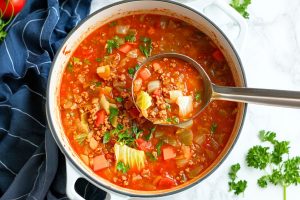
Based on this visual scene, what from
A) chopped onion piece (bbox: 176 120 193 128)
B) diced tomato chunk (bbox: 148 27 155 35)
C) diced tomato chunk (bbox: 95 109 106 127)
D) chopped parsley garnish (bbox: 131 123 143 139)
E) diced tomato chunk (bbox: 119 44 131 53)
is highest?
diced tomato chunk (bbox: 148 27 155 35)

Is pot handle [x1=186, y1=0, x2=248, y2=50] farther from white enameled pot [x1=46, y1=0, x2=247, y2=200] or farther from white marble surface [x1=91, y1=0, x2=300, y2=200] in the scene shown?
white marble surface [x1=91, y1=0, x2=300, y2=200]

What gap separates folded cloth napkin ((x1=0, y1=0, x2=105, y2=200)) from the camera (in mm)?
3660

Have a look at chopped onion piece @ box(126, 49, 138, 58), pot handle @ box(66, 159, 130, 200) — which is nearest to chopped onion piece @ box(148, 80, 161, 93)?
chopped onion piece @ box(126, 49, 138, 58)

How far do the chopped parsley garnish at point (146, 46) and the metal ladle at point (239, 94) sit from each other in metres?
0.09

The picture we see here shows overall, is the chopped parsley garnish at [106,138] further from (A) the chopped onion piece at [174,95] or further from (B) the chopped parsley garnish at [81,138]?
(A) the chopped onion piece at [174,95]

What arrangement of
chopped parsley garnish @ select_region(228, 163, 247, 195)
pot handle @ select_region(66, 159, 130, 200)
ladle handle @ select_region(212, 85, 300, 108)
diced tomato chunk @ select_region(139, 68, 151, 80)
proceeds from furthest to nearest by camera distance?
1. chopped parsley garnish @ select_region(228, 163, 247, 195)
2. diced tomato chunk @ select_region(139, 68, 151, 80)
3. pot handle @ select_region(66, 159, 130, 200)
4. ladle handle @ select_region(212, 85, 300, 108)

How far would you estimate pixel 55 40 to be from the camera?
383 centimetres

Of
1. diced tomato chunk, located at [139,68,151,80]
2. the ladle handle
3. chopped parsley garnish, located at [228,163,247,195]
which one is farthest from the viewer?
chopped parsley garnish, located at [228,163,247,195]

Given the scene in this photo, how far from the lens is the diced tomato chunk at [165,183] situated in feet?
11.2

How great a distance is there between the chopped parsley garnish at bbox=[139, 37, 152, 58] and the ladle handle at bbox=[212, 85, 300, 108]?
527 mm

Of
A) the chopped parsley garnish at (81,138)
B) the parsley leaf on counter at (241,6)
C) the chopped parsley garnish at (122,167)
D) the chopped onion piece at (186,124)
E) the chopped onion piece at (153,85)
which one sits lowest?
the chopped parsley garnish at (122,167)

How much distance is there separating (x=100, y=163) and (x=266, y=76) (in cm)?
→ 137

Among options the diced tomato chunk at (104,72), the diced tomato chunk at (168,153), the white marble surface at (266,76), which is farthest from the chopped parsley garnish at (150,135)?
the white marble surface at (266,76)

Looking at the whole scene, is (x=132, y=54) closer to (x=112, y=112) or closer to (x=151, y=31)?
(x=151, y=31)
